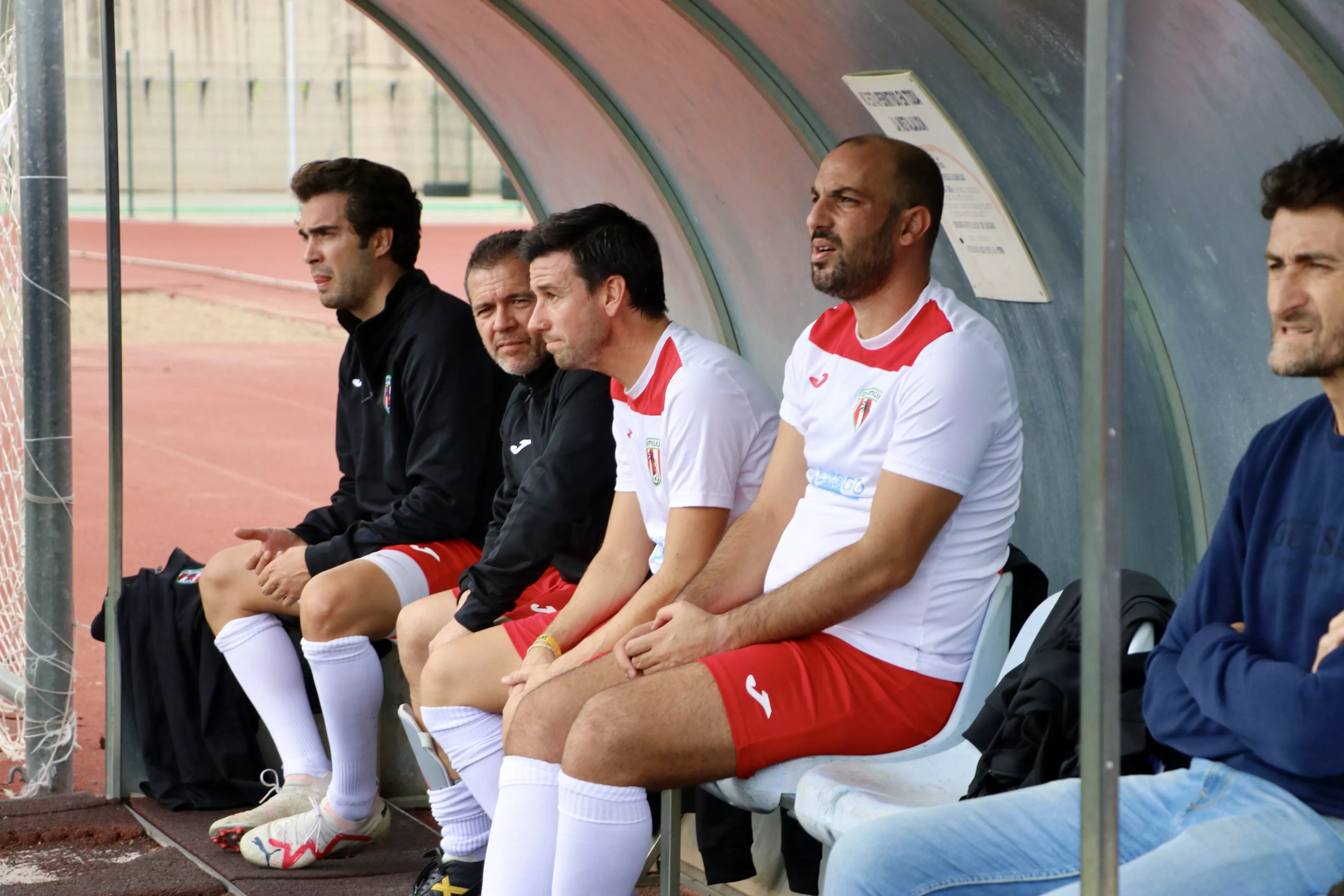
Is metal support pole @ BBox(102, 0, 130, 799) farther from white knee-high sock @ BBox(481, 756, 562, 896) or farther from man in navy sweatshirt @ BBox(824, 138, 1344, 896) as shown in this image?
man in navy sweatshirt @ BBox(824, 138, 1344, 896)

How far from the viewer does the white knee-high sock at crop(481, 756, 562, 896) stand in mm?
2926

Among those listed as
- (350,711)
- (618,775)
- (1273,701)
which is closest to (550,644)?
(618,775)

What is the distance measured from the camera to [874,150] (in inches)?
127

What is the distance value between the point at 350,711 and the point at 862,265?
1.81m

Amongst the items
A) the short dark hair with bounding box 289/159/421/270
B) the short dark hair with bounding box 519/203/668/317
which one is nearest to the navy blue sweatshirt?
the short dark hair with bounding box 519/203/668/317

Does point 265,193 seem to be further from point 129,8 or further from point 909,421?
point 909,421

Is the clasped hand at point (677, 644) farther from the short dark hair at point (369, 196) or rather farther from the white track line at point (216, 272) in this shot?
the white track line at point (216, 272)

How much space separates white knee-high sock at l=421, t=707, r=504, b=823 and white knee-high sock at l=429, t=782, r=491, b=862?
8cm

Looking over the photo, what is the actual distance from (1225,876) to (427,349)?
2686 mm

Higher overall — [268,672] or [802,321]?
[802,321]

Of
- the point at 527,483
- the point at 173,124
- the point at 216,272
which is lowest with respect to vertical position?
the point at 527,483

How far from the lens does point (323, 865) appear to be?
4.03 metres

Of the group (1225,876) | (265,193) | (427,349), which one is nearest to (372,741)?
(427,349)

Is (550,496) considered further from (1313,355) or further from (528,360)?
(1313,355)
